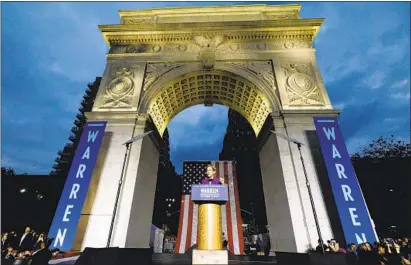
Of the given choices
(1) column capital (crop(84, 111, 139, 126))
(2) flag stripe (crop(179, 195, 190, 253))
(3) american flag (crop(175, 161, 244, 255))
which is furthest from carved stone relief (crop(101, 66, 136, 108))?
(2) flag stripe (crop(179, 195, 190, 253))

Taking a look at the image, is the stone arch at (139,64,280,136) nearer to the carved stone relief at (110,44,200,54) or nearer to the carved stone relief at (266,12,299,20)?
the carved stone relief at (110,44,200,54)

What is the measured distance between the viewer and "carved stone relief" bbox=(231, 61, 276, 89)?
14.8 meters

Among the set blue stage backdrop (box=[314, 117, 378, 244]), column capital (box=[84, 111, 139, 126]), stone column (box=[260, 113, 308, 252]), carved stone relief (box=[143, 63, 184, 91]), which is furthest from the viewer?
carved stone relief (box=[143, 63, 184, 91])

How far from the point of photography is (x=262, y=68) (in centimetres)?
1518

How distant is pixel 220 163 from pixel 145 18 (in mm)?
14305

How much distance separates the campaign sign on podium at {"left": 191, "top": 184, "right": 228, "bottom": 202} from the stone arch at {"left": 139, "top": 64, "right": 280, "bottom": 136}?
31.2 feet

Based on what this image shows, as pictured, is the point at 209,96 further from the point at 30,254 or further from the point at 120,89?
the point at 30,254

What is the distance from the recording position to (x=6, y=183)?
69.2 feet

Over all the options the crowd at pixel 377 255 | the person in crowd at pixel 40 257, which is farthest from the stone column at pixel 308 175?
the person in crowd at pixel 40 257

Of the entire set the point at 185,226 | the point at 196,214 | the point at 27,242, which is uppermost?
the point at 196,214

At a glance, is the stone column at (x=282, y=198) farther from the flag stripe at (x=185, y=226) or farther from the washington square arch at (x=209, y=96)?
the flag stripe at (x=185, y=226)

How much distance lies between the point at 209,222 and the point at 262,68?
1276cm

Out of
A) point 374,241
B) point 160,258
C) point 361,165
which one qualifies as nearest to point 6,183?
point 160,258

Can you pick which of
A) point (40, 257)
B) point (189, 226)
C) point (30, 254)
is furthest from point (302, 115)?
point (30, 254)
